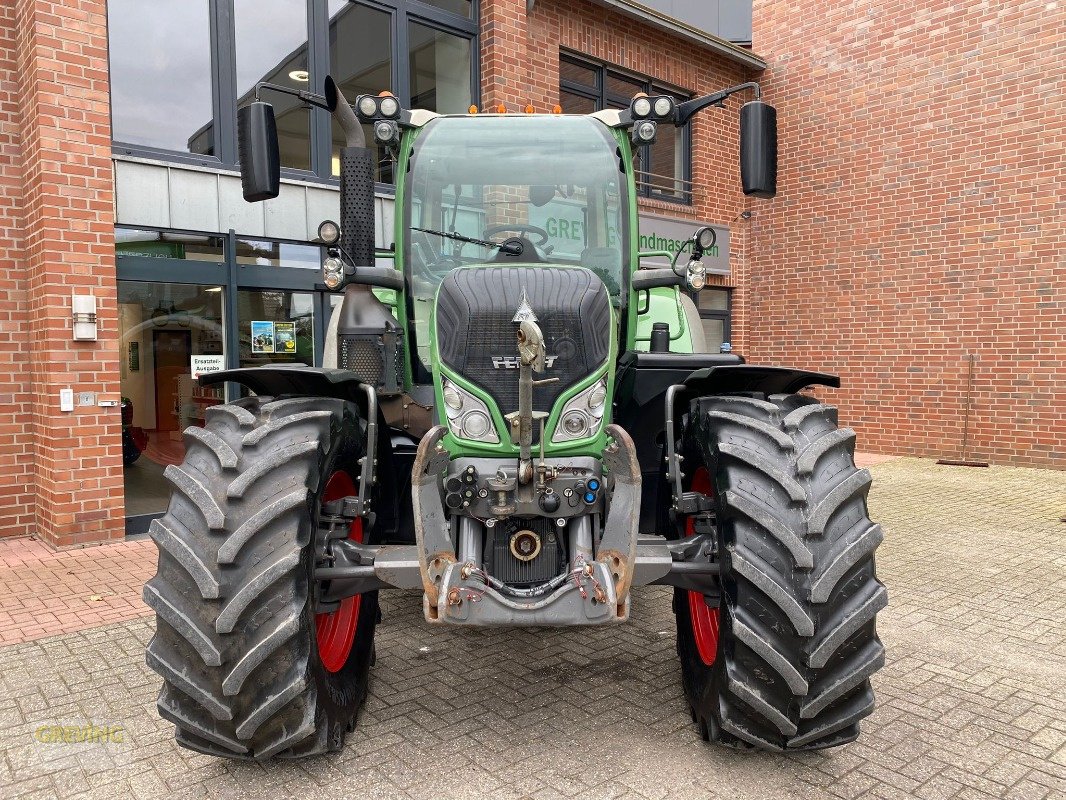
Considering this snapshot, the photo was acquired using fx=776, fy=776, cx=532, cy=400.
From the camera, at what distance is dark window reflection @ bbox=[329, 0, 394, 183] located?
7.85 metres

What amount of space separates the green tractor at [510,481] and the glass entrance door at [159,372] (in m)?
3.59

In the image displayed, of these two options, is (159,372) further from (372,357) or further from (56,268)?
(372,357)

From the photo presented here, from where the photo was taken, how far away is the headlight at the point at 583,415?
3002 mm

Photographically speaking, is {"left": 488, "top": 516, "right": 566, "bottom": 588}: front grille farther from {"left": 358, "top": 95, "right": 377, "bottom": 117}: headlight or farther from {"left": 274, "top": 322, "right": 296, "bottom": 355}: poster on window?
{"left": 274, "top": 322, "right": 296, "bottom": 355}: poster on window

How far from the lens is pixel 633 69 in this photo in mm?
10828

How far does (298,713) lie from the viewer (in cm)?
253

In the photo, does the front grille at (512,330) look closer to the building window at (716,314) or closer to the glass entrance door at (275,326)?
the glass entrance door at (275,326)

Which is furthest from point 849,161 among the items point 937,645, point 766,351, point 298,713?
point 298,713

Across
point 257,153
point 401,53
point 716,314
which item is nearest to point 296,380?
point 257,153

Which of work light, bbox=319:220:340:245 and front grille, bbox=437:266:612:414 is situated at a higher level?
work light, bbox=319:220:340:245

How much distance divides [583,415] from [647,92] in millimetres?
9602

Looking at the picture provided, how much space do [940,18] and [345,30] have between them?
782 cm

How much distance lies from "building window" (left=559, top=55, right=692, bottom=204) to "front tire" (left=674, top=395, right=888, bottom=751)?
7.18m

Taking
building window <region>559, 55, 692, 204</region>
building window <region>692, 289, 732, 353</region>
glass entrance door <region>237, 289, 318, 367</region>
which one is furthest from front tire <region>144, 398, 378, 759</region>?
building window <region>692, 289, 732, 353</region>
